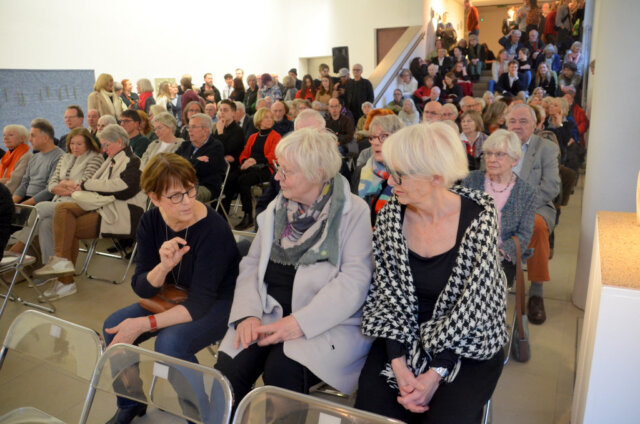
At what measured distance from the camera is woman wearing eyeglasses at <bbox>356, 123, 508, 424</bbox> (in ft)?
5.64

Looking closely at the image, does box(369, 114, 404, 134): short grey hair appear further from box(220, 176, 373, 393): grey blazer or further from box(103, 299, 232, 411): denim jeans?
box(103, 299, 232, 411): denim jeans

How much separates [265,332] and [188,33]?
1258 cm

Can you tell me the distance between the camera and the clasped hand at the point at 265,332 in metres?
1.97

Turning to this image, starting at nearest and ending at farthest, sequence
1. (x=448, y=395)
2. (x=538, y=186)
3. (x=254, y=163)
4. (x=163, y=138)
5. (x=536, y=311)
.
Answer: (x=448, y=395) → (x=536, y=311) → (x=538, y=186) → (x=163, y=138) → (x=254, y=163)

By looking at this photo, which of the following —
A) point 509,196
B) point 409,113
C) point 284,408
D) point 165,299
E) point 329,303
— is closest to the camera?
point 284,408

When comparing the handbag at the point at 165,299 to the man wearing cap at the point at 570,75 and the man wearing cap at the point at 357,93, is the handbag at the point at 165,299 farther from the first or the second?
the man wearing cap at the point at 570,75

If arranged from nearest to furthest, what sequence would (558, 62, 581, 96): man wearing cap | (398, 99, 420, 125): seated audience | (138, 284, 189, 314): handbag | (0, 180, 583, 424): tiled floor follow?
(138, 284, 189, 314): handbag, (0, 180, 583, 424): tiled floor, (398, 99, 420, 125): seated audience, (558, 62, 581, 96): man wearing cap

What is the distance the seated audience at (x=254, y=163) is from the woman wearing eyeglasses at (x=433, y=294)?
4.00m

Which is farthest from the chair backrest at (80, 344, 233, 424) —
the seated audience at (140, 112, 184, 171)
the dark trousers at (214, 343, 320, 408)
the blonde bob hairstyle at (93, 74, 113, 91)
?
the blonde bob hairstyle at (93, 74, 113, 91)

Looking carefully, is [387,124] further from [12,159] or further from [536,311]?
[12,159]

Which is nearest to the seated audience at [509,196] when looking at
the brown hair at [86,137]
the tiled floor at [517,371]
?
the tiled floor at [517,371]

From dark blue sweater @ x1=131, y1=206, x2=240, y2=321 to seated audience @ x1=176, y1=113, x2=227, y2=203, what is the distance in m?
2.48

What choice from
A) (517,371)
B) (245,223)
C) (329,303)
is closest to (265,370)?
(329,303)

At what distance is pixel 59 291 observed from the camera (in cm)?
404
